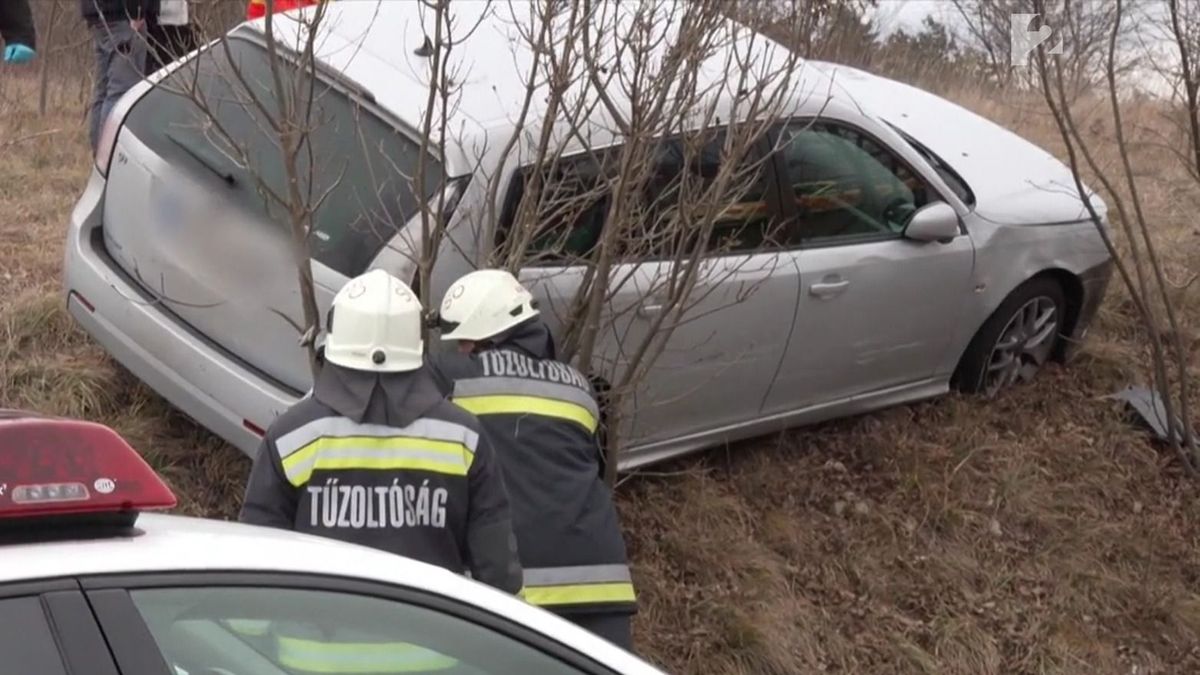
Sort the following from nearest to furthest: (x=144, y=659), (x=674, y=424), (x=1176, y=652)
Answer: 1. (x=144, y=659)
2. (x=674, y=424)
3. (x=1176, y=652)

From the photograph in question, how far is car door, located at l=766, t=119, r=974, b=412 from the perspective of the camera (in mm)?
5676

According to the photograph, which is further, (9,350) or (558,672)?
(9,350)

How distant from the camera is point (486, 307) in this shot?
3867mm

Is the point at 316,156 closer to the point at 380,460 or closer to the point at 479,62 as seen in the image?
the point at 479,62

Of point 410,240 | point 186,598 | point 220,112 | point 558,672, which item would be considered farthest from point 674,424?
point 186,598

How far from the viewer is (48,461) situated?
2016mm

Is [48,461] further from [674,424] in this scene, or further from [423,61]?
[674,424]

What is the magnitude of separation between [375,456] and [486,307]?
695 mm

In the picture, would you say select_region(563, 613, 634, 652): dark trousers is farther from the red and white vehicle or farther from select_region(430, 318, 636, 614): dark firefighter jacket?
the red and white vehicle

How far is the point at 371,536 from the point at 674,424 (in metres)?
2.26

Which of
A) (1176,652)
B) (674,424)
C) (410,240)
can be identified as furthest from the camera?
(1176,652)

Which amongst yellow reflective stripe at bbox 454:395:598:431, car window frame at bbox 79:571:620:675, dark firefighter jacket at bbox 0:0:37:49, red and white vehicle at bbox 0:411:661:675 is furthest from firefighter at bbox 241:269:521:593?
dark firefighter jacket at bbox 0:0:37:49

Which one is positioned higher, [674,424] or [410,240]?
[410,240]

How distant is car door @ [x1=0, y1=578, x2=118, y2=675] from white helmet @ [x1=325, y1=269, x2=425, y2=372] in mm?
1440
